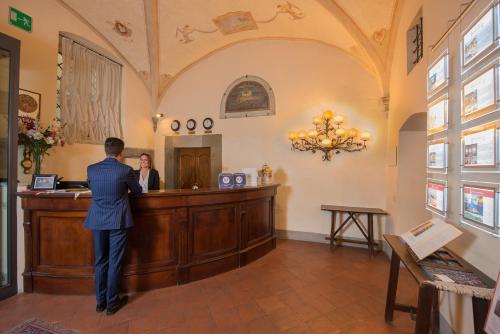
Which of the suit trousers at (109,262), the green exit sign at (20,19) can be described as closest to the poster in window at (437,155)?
the suit trousers at (109,262)

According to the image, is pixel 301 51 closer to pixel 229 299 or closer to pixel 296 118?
pixel 296 118

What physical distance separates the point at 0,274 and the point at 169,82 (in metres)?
4.84

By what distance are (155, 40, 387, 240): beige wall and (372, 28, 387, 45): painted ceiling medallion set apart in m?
0.68

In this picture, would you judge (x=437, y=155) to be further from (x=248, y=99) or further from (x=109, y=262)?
(x=248, y=99)

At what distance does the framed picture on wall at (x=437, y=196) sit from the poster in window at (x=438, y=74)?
0.79 metres

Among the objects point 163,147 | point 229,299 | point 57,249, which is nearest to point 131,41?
point 163,147

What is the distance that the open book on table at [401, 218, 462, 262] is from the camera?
1.48 meters

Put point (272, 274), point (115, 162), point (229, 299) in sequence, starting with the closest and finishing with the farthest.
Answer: point (115, 162), point (229, 299), point (272, 274)

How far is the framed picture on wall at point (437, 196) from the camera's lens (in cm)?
180

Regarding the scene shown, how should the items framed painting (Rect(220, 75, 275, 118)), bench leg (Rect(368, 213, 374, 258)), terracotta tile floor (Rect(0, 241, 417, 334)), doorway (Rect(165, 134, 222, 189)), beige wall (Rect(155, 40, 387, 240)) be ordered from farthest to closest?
1. doorway (Rect(165, 134, 222, 189))
2. framed painting (Rect(220, 75, 275, 118))
3. beige wall (Rect(155, 40, 387, 240))
4. bench leg (Rect(368, 213, 374, 258))
5. terracotta tile floor (Rect(0, 241, 417, 334))

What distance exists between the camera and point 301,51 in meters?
5.02

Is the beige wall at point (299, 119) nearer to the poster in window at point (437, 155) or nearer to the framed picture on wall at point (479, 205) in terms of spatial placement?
the poster in window at point (437, 155)

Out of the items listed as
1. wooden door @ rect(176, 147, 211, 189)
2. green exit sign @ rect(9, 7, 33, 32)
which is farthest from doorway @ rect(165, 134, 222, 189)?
green exit sign @ rect(9, 7, 33, 32)

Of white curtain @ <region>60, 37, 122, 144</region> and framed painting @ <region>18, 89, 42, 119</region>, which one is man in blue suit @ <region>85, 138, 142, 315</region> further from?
white curtain @ <region>60, 37, 122, 144</region>
